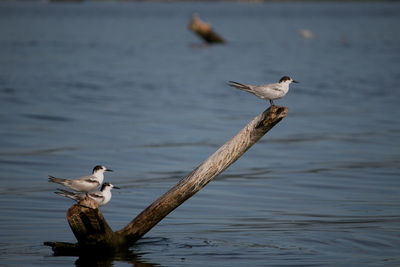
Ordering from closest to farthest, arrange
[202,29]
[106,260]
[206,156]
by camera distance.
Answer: [106,260], [206,156], [202,29]

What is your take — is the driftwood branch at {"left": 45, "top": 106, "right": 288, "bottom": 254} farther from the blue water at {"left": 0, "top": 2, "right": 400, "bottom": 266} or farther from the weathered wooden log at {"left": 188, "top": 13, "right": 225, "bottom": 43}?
the weathered wooden log at {"left": 188, "top": 13, "right": 225, "bottom": 43}

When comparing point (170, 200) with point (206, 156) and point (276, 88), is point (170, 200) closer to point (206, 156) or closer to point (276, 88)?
Answer: point (276, 88)

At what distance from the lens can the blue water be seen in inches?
427

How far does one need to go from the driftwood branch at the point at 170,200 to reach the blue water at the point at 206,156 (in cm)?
38

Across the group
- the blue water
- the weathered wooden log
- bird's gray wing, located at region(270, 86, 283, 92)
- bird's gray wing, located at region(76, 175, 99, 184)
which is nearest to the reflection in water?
the blue water

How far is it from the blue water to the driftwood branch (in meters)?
0.38

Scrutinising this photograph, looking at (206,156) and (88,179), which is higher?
(206,156)

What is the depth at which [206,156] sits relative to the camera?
18484 mm

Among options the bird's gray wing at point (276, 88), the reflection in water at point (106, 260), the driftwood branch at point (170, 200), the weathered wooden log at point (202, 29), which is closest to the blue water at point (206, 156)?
the reflection in water at point (106, 260)

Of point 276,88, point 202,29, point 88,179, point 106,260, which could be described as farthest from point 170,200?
point 202,29

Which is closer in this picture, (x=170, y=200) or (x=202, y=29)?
(x=170, y=200)

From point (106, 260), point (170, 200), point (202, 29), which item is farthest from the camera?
point (202, 29)

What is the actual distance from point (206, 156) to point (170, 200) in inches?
351

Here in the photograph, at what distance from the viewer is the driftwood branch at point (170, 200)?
364 inches
